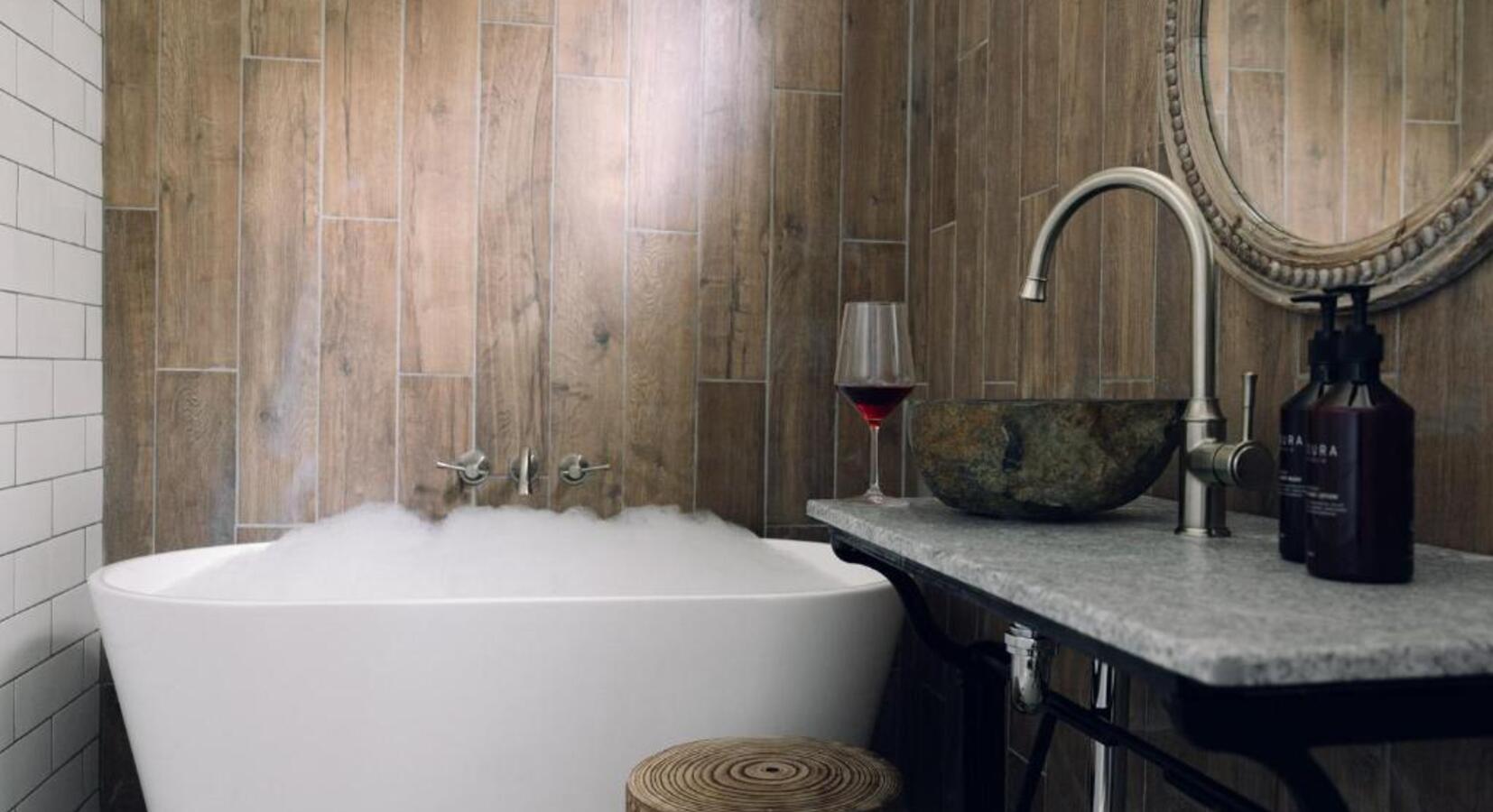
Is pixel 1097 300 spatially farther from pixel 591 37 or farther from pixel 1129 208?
pixel 591 37

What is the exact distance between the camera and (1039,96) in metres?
2.06

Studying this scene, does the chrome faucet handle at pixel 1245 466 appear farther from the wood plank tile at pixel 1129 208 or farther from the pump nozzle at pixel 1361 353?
the wood plank tile at pixel 1129 208

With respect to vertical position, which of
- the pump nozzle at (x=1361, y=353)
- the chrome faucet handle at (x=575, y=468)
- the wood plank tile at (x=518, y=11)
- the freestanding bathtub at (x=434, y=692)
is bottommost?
the freestanding bathtub at (x=434, y=692)

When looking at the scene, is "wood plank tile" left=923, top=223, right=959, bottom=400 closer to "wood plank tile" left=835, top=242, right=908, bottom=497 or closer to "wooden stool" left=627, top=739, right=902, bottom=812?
"wood plank tile" left=835, top=242, right=908, bottom=497

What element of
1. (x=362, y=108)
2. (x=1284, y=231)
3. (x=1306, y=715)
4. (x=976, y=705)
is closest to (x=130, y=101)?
(x=362, y=108)

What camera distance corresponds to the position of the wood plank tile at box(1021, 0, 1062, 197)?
2008 millimetres

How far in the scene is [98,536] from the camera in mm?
2443

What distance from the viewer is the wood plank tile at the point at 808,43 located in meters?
2.70

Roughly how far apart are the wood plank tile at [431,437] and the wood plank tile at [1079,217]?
133cm

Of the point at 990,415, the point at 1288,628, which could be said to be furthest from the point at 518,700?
the point at 1288,628

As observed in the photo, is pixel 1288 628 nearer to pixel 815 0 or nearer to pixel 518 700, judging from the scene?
pixel 518 700

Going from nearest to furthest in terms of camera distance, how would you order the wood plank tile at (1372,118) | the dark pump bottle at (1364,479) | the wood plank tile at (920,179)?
the dark pump bottle at (1364,479) < the wood plank tile at (1372,118) < the wood plank tile at (920,179)

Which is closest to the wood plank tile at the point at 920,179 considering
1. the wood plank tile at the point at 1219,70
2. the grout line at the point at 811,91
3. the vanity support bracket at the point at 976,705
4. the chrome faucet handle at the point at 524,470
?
the grout line at the point at 811,91

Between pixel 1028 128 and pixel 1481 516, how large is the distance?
48.6 inches
